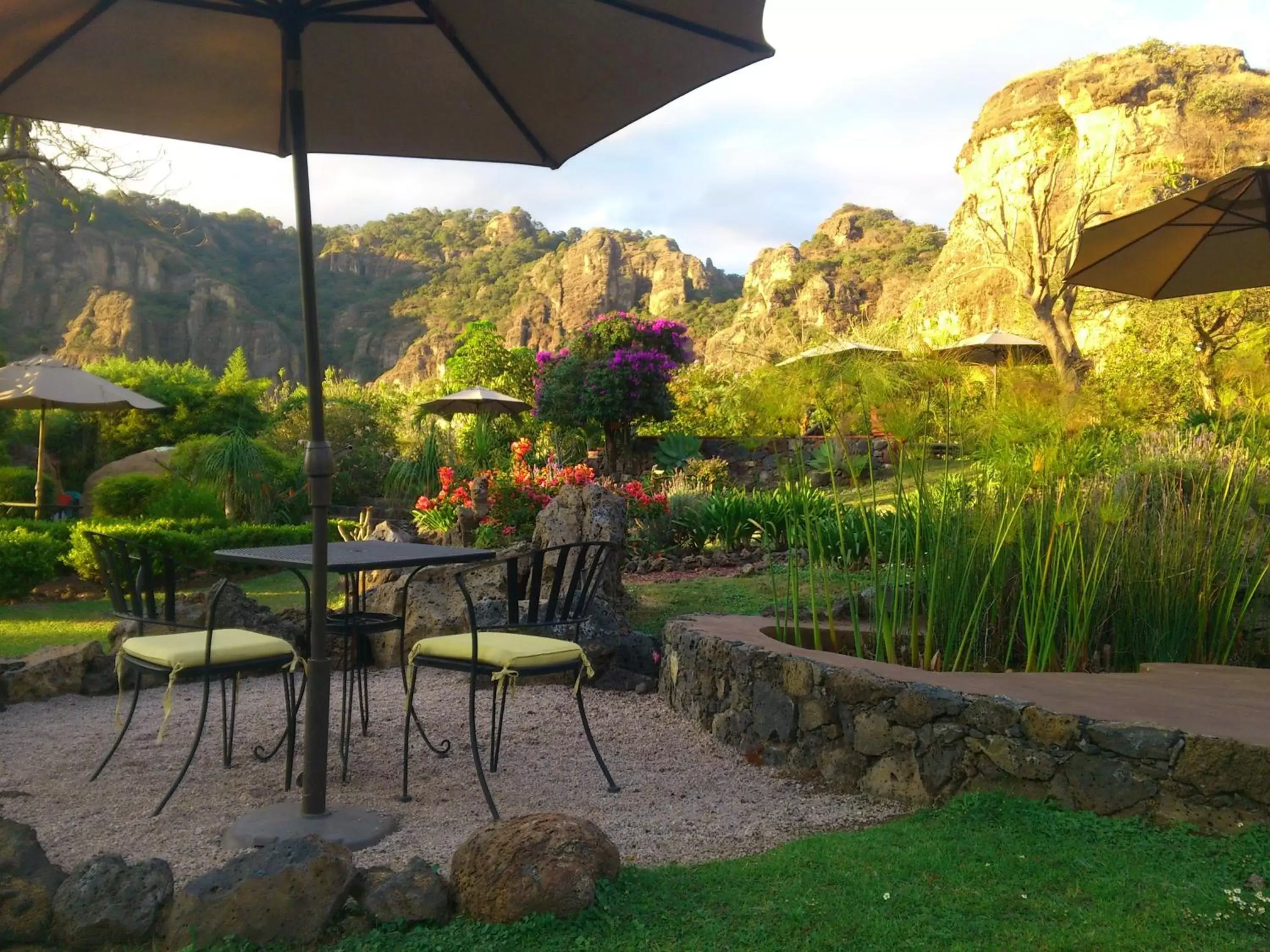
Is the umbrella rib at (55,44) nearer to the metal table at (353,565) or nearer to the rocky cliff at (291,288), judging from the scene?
the metal table at (353,565)

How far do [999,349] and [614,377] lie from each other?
7438 millimetres

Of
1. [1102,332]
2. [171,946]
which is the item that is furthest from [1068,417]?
[1102,332]

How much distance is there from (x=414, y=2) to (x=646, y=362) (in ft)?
36.2

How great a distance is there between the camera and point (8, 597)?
7207mm

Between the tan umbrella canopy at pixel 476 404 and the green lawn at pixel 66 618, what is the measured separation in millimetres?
7133

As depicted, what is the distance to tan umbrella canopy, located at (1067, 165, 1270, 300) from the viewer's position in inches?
180

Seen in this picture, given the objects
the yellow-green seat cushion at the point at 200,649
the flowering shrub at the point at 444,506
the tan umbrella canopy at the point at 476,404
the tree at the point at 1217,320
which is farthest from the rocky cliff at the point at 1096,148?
the yellow-green seat cushion at the point at 200,649

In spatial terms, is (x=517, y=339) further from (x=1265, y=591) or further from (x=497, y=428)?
(x=1265, y=591)

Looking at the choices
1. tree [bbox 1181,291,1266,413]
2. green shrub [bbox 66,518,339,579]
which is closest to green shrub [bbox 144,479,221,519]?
green shrub [bbox 66,518,339,579]

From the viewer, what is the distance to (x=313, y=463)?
257 centimetres

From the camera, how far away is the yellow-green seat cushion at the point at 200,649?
2949mm

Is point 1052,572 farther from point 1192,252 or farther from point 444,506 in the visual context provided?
point 444,506

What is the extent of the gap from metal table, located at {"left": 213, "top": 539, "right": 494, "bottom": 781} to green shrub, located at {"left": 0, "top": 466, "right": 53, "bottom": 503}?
31.8ft

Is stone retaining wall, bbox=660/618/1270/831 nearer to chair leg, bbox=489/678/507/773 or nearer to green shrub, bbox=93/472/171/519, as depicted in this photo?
chair leg, bbox=489/678/507/773
